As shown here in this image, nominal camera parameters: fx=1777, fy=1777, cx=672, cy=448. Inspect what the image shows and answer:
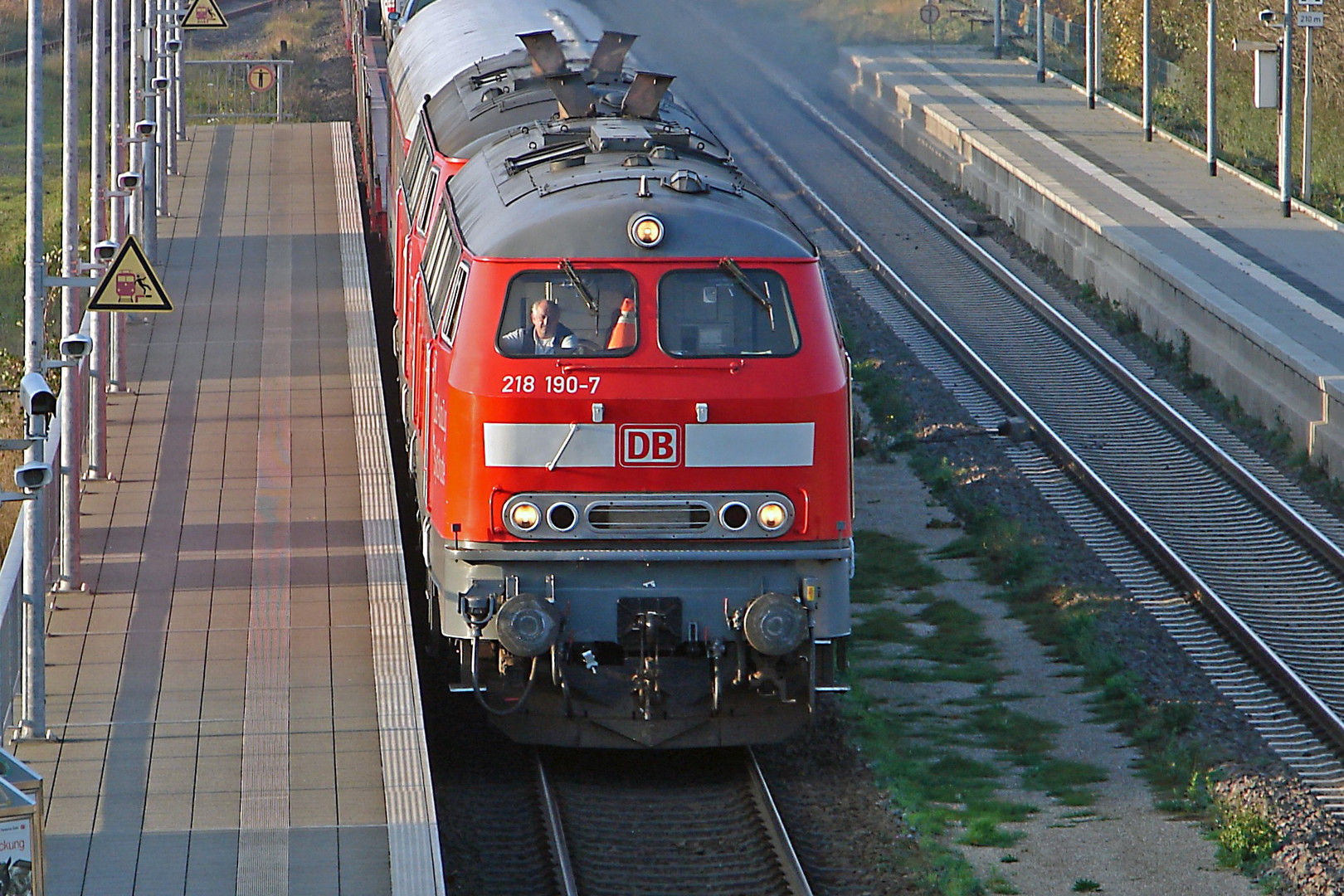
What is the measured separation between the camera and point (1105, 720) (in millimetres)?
12250

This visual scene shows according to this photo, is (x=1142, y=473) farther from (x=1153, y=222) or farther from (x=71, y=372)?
(x=71, y=372)

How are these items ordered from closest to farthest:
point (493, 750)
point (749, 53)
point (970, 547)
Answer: point (493, 750)
point (970, 547)
point (749, 53)

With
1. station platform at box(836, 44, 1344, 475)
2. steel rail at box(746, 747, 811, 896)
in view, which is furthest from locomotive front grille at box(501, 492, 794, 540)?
station platform at box(836, 44, 1344, 475)

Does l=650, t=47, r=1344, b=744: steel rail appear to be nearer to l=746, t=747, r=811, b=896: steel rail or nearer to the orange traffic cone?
l=746, t=747, r=811, b=896: steel rail

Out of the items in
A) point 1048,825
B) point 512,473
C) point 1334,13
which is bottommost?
point 1048,825

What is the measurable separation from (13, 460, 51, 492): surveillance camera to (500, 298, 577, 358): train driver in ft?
8.67

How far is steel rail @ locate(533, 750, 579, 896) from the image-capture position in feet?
31.3

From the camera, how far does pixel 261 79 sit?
111ft

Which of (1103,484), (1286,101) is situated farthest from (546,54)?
(1286,101)

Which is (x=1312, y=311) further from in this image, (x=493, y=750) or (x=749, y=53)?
(x=749, y=53)

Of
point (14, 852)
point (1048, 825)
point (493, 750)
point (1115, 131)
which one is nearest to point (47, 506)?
point (493, 750)

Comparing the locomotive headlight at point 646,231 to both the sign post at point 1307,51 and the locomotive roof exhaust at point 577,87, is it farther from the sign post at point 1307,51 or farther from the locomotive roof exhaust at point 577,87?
the sign post at point 1307,51

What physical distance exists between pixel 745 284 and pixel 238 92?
30.4 metres

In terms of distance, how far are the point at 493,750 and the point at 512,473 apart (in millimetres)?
2272
